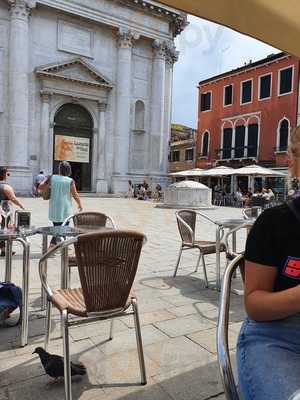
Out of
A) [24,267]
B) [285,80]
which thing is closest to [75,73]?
[285,80]

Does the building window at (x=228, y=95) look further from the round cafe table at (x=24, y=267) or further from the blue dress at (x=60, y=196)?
the round cafe table at (x=24, y=267)

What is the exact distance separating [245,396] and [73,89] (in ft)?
80.2

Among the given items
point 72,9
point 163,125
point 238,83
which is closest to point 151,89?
point 163,125

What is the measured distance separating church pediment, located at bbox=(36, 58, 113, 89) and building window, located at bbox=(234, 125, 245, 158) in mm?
11841

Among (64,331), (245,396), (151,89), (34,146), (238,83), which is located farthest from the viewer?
(238,83)

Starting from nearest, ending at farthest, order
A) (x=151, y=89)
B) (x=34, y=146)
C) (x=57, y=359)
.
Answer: (x=57, y=359), (x=34, y=146), (x=151, y=89)

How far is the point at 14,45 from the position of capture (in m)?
20.9

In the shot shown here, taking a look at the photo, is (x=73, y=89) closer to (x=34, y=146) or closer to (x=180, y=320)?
(x=34, y=146)

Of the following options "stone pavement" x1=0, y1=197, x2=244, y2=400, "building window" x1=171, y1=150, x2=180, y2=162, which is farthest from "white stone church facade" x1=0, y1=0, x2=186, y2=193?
"stone pavement" x1=0, y1=197, x2=244, y2=400

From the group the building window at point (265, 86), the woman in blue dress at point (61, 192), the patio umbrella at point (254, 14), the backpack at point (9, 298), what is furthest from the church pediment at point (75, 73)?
the patio umbrella at point (254, 14)

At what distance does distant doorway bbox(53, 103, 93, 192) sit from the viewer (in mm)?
23953

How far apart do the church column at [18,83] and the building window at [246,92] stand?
16789mm

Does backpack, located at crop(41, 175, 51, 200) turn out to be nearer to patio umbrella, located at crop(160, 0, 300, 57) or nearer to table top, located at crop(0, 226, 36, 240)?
table top, located at crop(0, 226, 36, 240)

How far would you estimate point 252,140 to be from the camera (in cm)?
3011
